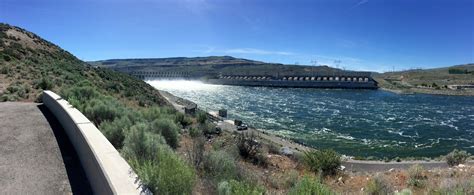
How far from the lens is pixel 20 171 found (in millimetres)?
6250

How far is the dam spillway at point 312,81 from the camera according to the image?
386 feet

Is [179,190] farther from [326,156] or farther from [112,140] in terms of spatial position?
[326,156]

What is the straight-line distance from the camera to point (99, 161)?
5250 mm

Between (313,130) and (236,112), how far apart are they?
55.4 ft

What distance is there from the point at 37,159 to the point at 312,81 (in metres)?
123

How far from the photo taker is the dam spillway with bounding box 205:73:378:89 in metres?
118

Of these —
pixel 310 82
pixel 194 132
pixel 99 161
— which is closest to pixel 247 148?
pixel 194 132

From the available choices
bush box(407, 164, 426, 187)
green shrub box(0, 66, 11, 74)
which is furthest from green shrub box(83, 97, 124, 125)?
green shrub box(0, 66, 11, 74)

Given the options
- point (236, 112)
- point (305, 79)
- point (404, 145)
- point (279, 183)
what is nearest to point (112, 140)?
point (279, 183)

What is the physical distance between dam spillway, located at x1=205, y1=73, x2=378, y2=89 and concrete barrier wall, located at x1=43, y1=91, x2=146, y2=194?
11482 cm

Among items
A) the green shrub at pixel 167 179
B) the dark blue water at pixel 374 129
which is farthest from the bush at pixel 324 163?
the dark blue water at pixel 374 129

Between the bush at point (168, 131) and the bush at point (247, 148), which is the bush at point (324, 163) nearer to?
the bush at point (247, 148)

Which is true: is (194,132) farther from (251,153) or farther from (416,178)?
(416,178)

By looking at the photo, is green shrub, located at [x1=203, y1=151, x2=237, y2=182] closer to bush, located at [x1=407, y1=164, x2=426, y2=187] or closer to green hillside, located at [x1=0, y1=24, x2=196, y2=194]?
green hillside, located at [x1=0, y1=24, x2=196, y2=194]
